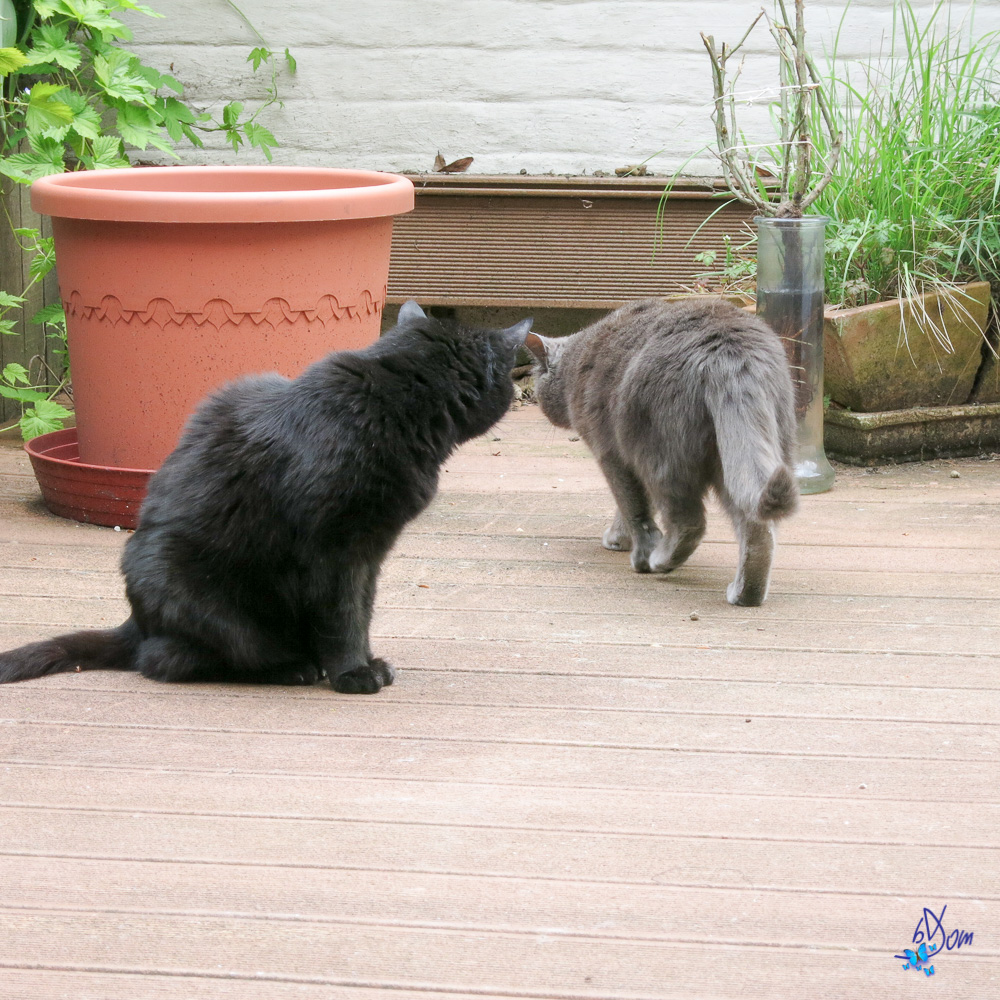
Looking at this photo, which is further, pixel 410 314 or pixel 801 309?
pixel 801 309

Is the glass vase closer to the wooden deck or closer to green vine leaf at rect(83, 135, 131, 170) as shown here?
the wooden deck

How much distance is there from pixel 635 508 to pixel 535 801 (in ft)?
5.07

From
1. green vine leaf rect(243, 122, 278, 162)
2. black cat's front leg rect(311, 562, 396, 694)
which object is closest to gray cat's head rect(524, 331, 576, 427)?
black cat's front leg rect(311, 562, 396, 694)

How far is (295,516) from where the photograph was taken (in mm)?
2256

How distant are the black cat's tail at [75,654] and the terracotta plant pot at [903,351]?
257 cm

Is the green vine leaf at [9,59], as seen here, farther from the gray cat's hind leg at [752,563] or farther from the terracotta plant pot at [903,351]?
the terracotta plant pot at [903,351]

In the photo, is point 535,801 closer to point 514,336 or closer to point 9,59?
point 514,336

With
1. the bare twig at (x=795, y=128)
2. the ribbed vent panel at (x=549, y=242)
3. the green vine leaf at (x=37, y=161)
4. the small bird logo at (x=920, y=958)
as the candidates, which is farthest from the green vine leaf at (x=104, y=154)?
the small bird logo at (x=920, y=958)

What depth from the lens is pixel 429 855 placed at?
1662 millimetres

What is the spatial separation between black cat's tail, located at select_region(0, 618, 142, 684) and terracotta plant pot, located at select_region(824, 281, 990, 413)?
2.57 meters

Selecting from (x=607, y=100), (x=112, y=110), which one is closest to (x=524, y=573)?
(x=607, y=100)

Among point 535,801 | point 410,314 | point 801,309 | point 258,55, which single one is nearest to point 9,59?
point 258,55

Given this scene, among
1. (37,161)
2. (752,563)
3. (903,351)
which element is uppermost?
(37,161)

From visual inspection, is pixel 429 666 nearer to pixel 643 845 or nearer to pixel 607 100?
pixel 643 845
